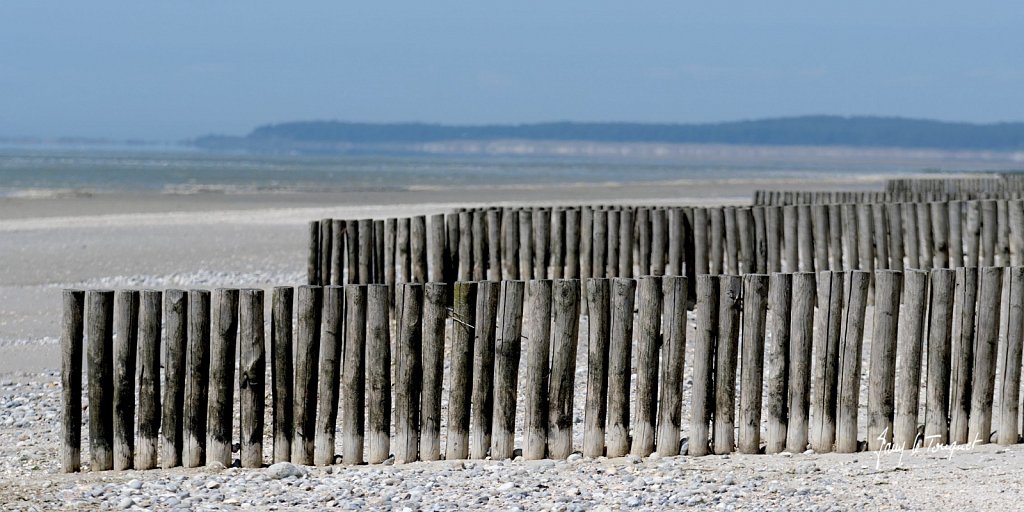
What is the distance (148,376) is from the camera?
19.5 ft

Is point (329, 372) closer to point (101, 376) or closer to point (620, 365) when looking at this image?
point (101, 376)

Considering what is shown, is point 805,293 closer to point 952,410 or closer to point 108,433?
point 952,410

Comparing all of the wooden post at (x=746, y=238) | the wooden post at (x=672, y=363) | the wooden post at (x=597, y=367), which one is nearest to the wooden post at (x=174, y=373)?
the wooden post at (x=597, y=367)

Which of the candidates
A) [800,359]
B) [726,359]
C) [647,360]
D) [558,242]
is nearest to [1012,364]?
[800,359]

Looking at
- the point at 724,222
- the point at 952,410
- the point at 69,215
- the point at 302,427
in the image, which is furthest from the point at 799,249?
the point at 69,215

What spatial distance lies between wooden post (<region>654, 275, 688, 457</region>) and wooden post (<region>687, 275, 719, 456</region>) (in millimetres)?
80

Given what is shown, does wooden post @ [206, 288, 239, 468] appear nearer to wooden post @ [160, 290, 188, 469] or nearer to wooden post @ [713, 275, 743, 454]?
wooden post @ [160, 290, 188, 469]

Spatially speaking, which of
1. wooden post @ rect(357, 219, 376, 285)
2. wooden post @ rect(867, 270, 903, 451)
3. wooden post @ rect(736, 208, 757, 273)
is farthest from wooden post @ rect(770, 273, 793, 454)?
wooden post @ rect(736, 208, 757, 273)

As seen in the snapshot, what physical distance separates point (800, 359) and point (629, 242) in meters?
5.37

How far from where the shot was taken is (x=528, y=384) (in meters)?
6.07

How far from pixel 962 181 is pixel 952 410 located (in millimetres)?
24483

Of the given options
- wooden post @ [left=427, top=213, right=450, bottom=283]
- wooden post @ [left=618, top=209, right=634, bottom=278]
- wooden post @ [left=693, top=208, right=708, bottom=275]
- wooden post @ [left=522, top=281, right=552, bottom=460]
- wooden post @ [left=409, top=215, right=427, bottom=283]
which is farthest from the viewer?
wooden post @ [left=693, top=208, right=708, bottom=275]

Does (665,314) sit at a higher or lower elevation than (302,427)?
higher

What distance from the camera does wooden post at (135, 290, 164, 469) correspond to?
5871 mm
